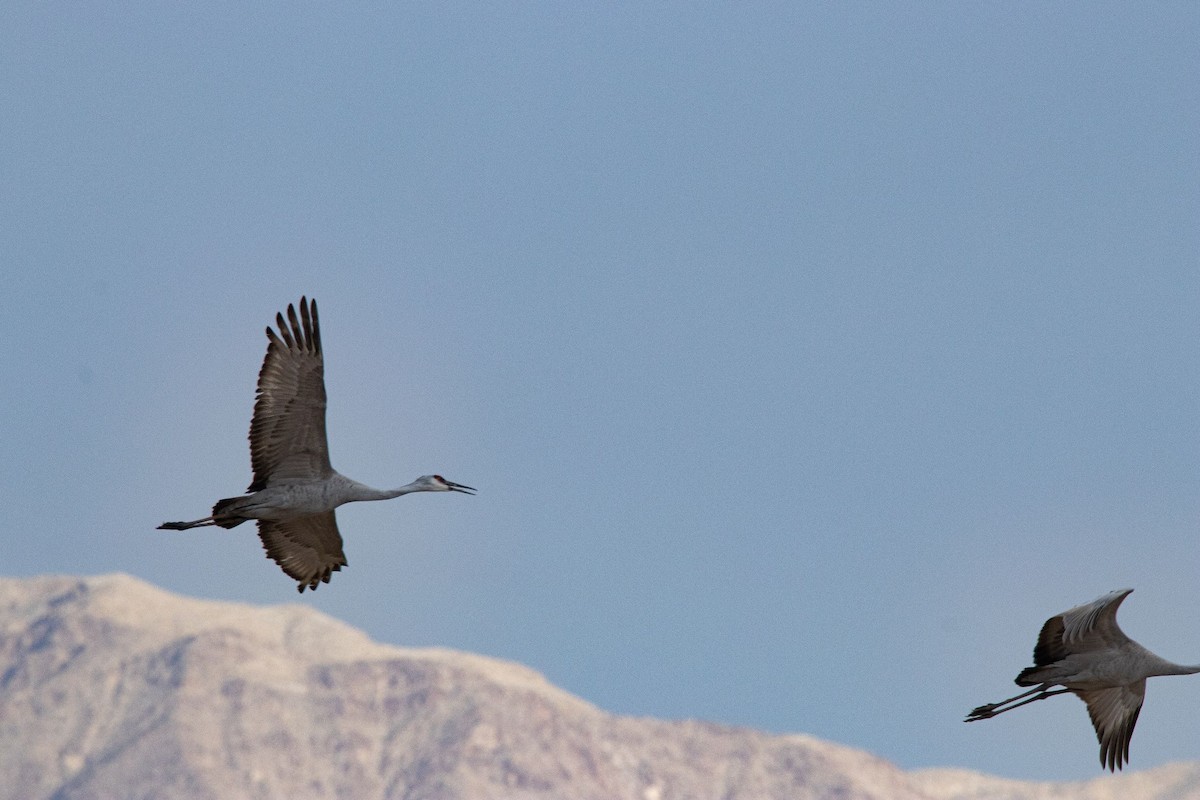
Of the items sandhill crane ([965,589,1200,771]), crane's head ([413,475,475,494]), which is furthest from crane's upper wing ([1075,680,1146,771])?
crane's head ([413,475,475,494])

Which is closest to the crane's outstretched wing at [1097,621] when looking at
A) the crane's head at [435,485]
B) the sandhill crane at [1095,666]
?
the sandhill crane at [1095,666]

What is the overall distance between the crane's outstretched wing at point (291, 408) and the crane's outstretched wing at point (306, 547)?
2551 millimetres

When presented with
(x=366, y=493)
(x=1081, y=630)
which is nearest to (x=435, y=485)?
(x=366, y=493)

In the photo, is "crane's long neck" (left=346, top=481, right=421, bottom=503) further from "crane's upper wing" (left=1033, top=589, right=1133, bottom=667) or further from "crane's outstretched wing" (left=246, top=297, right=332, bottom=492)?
"crane's upper wing" (left=1033, top=589, right=1133, bottom=667)

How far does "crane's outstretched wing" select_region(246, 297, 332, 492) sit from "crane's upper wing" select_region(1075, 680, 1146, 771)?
14504 mm

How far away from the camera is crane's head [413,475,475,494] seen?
124 ft

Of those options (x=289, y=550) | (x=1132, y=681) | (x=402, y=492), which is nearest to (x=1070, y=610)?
(x=1132, y=681)

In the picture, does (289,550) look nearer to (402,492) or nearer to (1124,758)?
(402,492)

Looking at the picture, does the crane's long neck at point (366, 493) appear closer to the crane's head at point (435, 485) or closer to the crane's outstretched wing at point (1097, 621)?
the crane's head at point (435, 485)

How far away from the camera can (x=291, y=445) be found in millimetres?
36000

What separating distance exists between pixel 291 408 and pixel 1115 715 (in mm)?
15827

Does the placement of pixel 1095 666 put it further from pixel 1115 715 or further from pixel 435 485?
pixel 435 485

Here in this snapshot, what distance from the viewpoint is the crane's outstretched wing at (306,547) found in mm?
38719

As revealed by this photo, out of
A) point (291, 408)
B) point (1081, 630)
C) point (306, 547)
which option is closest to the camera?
point (1081, 630)
